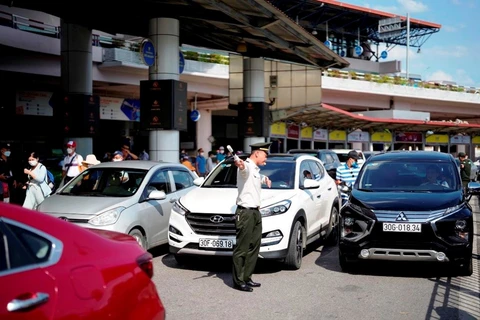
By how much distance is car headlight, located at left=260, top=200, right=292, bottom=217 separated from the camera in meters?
8.21

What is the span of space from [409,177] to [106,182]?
5.05 meters

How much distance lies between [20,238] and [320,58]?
70.9ft

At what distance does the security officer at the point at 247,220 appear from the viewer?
7117 millimetres

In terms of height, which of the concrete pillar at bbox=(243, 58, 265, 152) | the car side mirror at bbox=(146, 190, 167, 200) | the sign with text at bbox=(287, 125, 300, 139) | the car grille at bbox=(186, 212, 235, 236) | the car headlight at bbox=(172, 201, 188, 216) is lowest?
the car grille at bbox=(186, 212, 235, 236)

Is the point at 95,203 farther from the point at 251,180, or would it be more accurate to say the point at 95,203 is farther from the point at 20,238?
the point at 20,238

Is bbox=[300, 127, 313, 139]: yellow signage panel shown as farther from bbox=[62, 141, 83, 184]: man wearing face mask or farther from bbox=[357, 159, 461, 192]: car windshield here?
bbox=[357, 159, 461, 192]: car windshield

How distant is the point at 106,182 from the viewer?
969cm

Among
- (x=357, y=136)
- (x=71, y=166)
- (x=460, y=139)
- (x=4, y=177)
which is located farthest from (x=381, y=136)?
(x=4, y=177)

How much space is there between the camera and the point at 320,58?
77.7 ft

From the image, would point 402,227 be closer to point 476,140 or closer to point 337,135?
point 337,135

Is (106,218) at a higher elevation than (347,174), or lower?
lower

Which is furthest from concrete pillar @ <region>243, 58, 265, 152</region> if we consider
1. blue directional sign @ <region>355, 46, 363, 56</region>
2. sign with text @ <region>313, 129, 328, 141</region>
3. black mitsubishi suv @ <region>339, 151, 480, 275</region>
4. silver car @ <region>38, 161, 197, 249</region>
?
blue directional sign @ <region>355, 46, 363, 56</region>

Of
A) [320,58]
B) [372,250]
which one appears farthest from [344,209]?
A: [320,58]

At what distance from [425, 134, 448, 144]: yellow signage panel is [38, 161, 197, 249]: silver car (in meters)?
32.7
